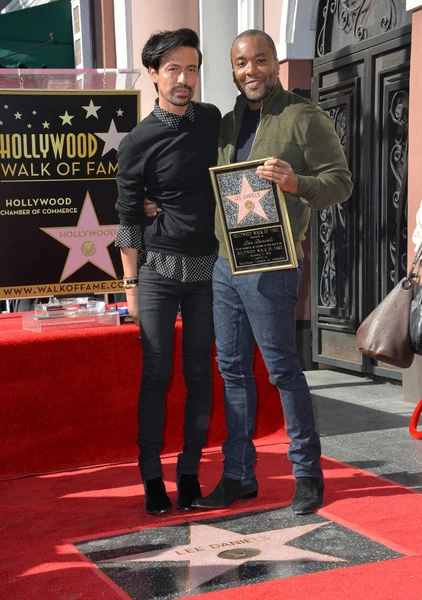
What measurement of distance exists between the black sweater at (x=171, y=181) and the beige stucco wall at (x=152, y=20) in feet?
15.2

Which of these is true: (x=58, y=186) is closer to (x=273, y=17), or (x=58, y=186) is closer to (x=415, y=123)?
(x=415, y=123)

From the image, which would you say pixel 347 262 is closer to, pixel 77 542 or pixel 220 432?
pixel 220 432

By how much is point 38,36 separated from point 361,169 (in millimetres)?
5609

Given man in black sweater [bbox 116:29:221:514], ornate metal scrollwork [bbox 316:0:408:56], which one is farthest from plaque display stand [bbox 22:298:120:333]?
ornate metal scrollwork [bbox 316:0:408:56]

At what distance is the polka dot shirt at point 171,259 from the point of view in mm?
3615

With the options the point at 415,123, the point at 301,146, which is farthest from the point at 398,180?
the point at 301,146

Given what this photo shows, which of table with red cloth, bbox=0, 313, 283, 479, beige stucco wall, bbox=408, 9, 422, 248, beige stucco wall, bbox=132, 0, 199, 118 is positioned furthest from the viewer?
beige stucco wall, bbox=132, 0, 199, 118

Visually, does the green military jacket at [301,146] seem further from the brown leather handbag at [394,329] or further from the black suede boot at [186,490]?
the black suede boot at [186,490]

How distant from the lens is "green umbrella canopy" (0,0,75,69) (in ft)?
34.1

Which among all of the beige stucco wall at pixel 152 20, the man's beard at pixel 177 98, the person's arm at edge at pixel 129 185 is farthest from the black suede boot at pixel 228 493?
the beige stucco wall at pixel 152 20

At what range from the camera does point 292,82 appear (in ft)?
23.9

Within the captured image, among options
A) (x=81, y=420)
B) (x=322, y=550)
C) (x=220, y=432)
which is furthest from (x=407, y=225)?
(x=322, y=550)

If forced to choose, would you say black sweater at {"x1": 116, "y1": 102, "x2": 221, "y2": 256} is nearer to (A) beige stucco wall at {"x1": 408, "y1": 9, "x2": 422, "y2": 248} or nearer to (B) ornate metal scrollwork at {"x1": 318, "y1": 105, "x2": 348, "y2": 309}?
(A) beige stucco wall at {"x1": 408, "y1": 9, "x2": 422, "y2": 248}

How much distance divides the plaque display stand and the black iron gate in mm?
2773
